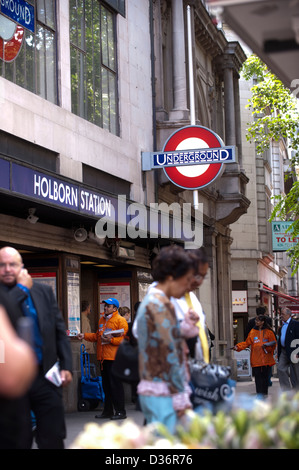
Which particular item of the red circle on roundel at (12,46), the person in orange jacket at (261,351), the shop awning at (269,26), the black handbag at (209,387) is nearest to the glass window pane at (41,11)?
the red circle on roundel at (12,46)

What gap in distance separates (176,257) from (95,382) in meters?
10.3

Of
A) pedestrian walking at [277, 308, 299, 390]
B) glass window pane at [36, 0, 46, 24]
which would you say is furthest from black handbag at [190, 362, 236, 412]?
pedestrian walking at [277, 308, 299, 390]

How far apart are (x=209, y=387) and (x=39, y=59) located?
1073cm

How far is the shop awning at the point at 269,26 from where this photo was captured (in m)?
5.27

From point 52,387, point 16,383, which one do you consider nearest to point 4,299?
point 52,387

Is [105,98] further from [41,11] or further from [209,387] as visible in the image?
[209,387]

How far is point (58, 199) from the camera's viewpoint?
13961 mm

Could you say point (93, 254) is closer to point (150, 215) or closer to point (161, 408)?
point (150, 215)

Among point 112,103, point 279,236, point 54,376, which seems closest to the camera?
point 54,376

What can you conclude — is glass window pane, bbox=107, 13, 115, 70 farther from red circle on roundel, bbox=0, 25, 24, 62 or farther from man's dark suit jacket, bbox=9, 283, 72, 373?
man's dark suit jacket, bbox=9, 283, 72, 373

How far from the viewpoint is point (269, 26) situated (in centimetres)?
570

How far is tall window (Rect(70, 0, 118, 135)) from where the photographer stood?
58.5ft

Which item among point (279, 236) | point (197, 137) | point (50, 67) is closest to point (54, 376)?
point (50, 67)

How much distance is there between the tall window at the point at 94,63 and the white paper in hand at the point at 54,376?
11.3 meters
